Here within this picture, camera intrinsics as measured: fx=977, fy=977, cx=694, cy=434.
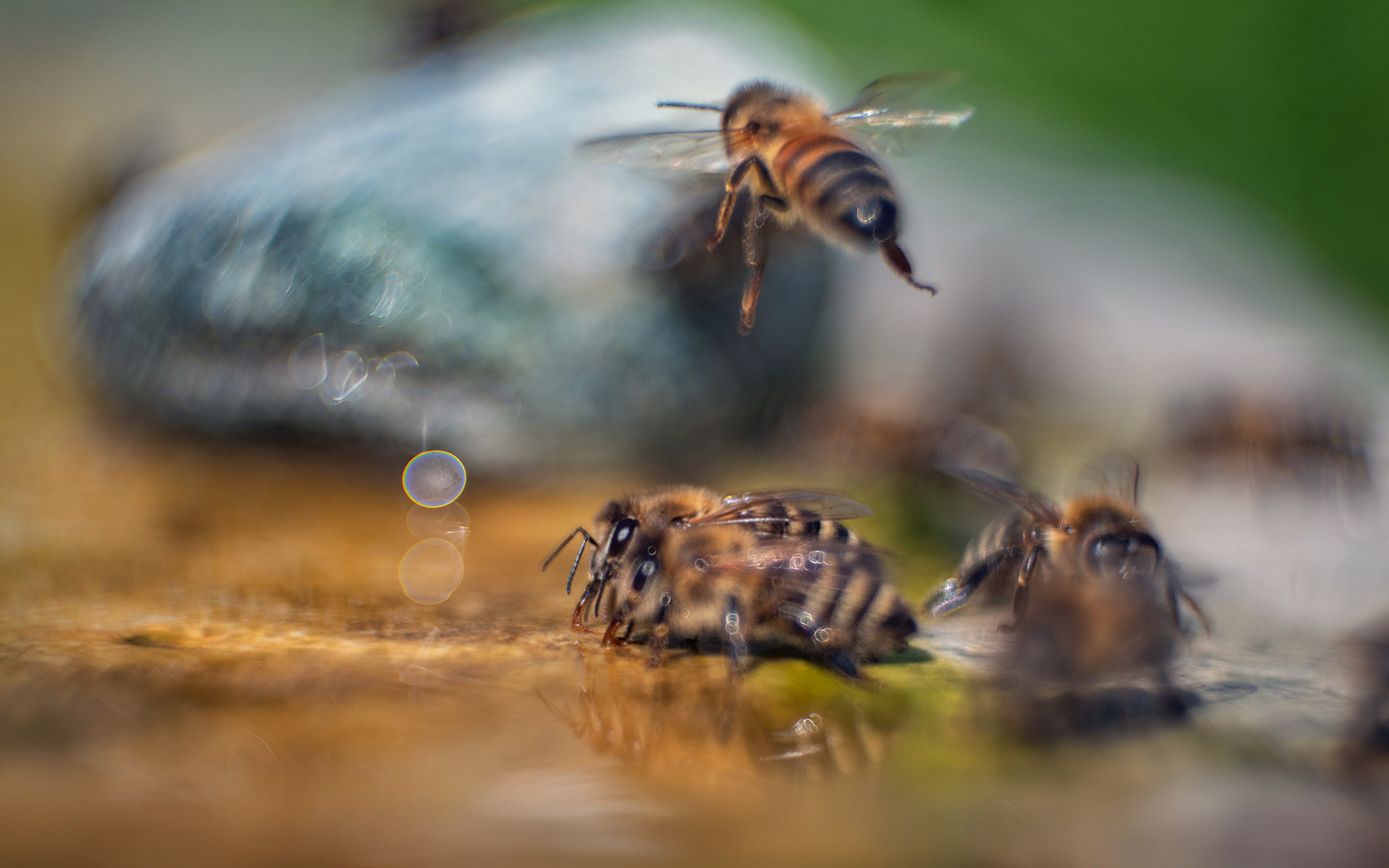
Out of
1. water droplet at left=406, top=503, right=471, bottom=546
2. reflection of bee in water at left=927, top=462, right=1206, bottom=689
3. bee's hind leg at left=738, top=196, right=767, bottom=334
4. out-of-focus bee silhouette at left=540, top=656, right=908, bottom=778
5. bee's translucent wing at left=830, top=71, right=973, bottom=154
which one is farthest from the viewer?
water droplet at left=406, top=503, right=471, bottom=546

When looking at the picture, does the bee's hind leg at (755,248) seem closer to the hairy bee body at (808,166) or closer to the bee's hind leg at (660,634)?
the hairy bee body at (808,166)

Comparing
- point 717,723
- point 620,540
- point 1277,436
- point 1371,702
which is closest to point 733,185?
point 620,540

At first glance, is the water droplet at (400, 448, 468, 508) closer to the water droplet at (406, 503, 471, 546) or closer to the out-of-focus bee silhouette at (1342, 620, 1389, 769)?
the water droplet at (406, 503, 471, 546)

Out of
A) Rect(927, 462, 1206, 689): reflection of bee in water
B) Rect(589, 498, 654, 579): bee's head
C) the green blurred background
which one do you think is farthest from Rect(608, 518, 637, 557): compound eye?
the green blurred background

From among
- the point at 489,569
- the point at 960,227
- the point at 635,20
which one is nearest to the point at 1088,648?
the point at 489,569

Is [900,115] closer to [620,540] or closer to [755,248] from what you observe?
[755,248]

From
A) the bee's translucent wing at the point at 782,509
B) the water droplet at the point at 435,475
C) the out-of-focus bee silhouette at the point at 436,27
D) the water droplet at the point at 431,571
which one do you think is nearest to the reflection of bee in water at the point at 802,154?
the bee's translucent wing at the point at 782,509

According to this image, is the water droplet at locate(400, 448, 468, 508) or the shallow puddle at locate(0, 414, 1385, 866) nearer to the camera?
the shallow puddle at locate(0, 414, 1385, 866)
